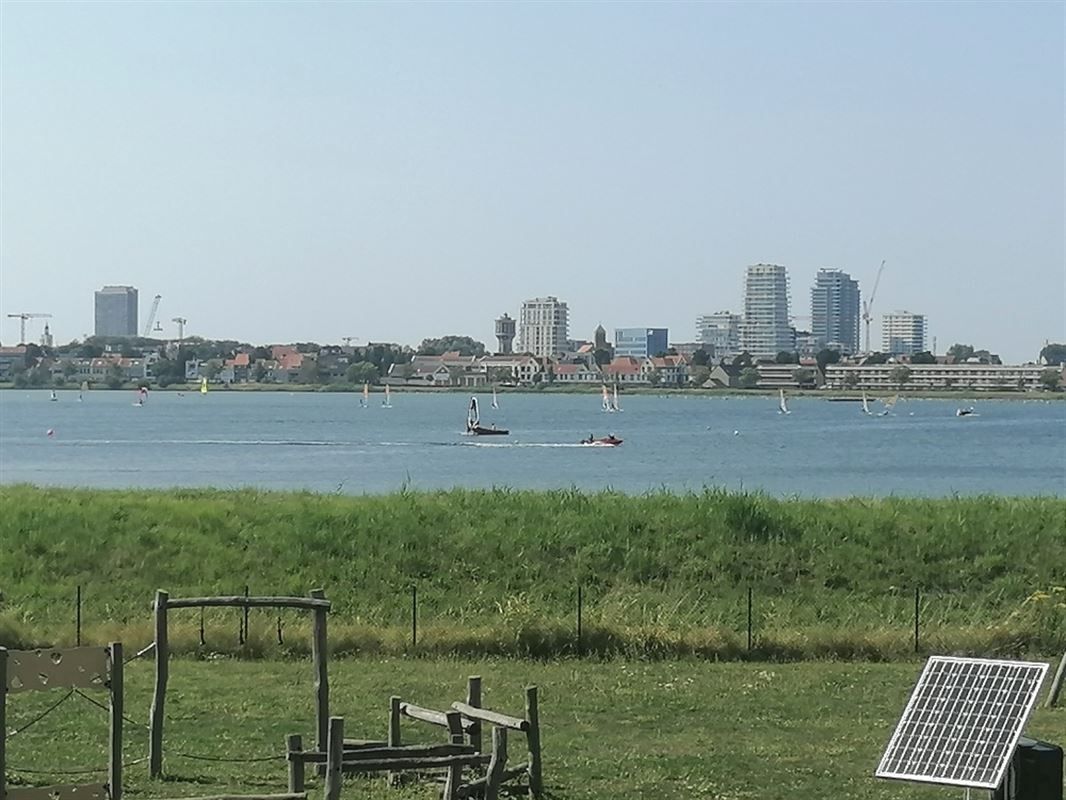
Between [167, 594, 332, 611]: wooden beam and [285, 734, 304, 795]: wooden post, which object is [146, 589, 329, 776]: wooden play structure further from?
[285, 734, 304, 795]: wooden post

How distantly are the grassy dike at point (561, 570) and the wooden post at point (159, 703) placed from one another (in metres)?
9.15

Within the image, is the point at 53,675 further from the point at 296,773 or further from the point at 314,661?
the point at 314,661

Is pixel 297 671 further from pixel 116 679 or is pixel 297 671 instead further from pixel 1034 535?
pixel 1034 535

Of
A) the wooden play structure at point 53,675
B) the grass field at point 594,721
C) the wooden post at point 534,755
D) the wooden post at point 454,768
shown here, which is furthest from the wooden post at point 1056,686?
the wooden play structure at point 53,675

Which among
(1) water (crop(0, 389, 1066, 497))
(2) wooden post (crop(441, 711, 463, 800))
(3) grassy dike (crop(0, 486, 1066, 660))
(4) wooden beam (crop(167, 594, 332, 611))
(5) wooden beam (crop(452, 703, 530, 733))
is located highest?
(4) wooden beam (crop(167, 594, 332, 611))

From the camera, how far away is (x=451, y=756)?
1402 centimetres

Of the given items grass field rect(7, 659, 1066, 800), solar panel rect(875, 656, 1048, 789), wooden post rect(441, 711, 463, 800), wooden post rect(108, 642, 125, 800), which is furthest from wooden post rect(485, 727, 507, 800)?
solar panel rect(875, 656, 1048, 789)

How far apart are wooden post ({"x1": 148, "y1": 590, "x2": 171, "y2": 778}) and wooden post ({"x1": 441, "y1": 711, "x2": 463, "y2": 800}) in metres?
3.33

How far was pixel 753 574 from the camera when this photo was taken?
34188mm

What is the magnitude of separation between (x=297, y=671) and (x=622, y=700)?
17.4 feet

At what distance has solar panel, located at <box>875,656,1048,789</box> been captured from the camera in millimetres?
10195

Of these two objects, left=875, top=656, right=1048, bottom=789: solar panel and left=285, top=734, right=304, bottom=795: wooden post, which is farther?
left=285, top=734, right=304, bottom=795: wooden post

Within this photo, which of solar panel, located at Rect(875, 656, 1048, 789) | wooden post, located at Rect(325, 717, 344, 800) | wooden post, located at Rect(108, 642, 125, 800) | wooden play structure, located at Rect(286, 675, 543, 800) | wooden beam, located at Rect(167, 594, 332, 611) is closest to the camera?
solar panel, located at Rect(875, 656, 1048, 789)

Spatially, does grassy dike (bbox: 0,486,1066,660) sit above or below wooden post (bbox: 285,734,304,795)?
below
